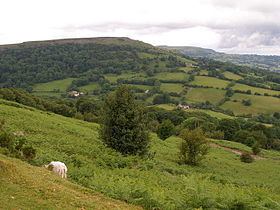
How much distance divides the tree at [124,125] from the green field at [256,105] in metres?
124

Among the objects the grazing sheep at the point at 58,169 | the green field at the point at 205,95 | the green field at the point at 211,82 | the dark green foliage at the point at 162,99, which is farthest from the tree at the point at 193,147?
the green field at the point at 211,82

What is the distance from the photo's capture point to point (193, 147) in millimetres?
52906

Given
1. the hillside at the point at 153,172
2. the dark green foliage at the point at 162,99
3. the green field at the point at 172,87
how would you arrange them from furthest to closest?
1. the green field at the point at 172,87
2. the dark green foliage at the point at 162,99
3. the hillside at the point at 153,172

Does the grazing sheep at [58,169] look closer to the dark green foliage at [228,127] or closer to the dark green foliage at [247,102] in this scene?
the dark green foliage at [228,127]

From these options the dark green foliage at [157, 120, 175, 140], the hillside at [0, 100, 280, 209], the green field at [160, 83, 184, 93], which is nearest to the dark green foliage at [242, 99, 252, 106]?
the green field at [160, 83, 184, 93]

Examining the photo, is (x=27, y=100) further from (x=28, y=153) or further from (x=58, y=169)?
(x=58, y=169)

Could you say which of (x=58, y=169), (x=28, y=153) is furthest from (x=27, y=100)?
(x=58, y=169)

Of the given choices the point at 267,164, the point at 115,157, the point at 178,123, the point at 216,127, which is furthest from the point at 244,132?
the point at 115,157

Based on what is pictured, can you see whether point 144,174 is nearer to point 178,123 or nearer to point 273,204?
point 273,204

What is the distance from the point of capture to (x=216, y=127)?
110188 mm

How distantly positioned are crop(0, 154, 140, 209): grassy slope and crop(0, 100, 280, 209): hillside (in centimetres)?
19

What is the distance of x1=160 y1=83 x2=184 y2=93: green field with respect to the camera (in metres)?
186

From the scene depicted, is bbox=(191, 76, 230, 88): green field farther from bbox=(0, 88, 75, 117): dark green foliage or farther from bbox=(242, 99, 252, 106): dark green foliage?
bbox=(0, 88, 75, 117): dark green foliage

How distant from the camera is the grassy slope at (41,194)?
15875 mm
